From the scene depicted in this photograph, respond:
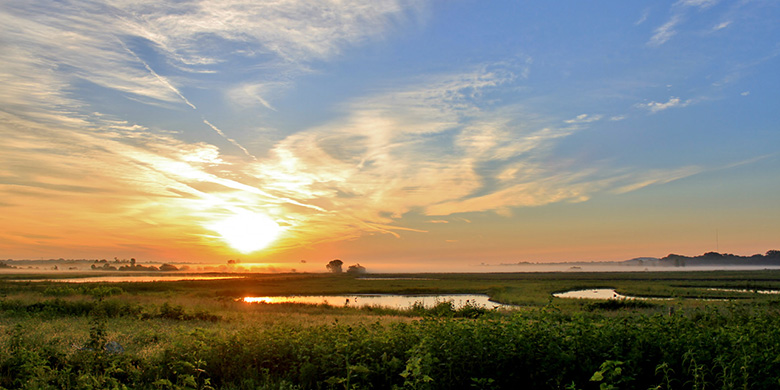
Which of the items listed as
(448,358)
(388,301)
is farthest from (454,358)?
(388,301)

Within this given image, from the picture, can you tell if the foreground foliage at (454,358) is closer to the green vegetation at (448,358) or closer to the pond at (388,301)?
the green vegetation at (448,358)

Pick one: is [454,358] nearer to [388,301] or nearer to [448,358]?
[448,358]

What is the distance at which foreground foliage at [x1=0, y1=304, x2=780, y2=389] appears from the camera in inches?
370

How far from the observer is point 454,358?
967cm

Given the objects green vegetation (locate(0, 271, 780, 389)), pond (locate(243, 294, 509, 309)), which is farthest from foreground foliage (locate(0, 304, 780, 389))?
pond (locate(243, 294, 509, 309))

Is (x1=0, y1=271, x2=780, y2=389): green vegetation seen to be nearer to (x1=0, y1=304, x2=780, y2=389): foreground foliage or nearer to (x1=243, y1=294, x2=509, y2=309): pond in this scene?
(x1=0, y1=304, x2=780, y2=389): foreground foliage

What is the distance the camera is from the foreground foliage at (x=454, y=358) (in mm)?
9391

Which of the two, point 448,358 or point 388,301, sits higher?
point 448,358

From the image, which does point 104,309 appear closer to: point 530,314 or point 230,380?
point 230,380

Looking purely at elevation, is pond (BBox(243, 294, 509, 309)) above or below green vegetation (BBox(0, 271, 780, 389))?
below

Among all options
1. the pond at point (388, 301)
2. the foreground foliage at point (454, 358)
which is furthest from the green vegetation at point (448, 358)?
the pond at point (388, 301)

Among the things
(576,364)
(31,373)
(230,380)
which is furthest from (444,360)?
(31,373)

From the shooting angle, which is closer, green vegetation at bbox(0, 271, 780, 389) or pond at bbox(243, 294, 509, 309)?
green vegetation at bbox(0, 271, 780, 389)

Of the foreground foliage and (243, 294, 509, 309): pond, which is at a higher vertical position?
the foreground foliage
